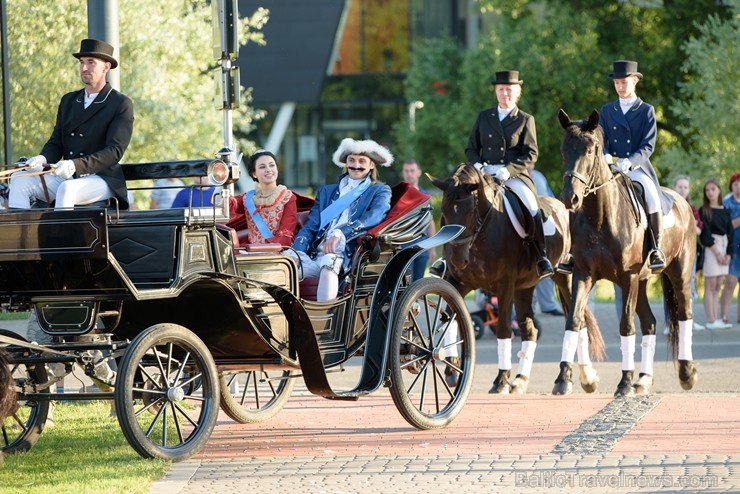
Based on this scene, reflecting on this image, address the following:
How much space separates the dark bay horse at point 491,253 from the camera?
454 inches

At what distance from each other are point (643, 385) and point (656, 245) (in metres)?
1.31

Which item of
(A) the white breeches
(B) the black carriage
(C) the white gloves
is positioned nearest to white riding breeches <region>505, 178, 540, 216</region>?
(B) the black carriage

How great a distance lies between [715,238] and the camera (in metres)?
18.5

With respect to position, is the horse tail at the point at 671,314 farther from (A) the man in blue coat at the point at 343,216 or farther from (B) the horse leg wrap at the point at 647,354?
(A) the man in blue coat at the point at 343,216

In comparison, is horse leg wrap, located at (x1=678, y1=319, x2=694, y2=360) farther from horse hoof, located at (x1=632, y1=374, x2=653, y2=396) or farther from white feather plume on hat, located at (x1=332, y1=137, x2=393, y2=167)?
white feather plume on hat, located at (x1=332, y1=137, x2=393, y2=167)

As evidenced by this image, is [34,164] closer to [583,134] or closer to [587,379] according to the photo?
[583,134]

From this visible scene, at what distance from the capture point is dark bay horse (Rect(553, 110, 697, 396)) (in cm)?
1128

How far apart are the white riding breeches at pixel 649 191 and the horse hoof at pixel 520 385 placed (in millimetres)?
1900

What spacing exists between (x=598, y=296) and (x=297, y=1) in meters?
24.3

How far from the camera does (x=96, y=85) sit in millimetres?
8617

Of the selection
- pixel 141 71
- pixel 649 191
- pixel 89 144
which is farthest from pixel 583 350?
pixel 141 71

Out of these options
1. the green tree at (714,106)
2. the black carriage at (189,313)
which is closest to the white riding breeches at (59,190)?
the black carriage at (189,313)

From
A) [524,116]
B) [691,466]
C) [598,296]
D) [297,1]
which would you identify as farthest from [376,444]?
[297,1]

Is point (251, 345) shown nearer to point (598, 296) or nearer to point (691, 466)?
point (691, 466)
